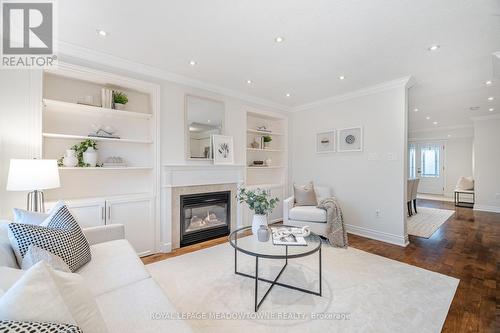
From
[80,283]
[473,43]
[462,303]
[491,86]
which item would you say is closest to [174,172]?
[80,283]

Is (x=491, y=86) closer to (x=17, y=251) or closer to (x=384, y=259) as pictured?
(x=384, y=259)

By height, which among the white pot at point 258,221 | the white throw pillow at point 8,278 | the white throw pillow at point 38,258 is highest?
the white throw pillow at point 8,278

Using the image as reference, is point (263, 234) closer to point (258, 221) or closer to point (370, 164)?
point (258, 221)

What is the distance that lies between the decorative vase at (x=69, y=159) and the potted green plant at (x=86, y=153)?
0.09 m

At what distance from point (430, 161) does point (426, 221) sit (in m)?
4.74

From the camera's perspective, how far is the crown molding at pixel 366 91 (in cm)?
326

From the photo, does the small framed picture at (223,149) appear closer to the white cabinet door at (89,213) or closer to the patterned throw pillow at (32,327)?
the white cabinet door at (89,213)

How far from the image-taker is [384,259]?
2830 mm

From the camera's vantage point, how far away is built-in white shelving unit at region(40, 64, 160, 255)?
2.57 m

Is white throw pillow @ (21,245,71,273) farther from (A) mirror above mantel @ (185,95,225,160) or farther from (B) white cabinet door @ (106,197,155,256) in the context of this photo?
(A) mirror above mantel @ (185,95,225,160)

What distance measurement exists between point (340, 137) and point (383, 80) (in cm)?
113

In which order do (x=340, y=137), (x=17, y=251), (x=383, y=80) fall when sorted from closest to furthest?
(x=17, y=251)
(x=383, y=80)
(x=340, y=137)

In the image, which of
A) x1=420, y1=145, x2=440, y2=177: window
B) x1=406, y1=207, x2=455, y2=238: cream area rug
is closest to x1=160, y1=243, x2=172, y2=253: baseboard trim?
x1=406, y1=207, x2=455, y2=238: cream area rug

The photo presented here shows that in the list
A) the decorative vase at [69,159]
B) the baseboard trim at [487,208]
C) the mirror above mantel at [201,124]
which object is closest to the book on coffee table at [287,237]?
the mirror above mantel at [201,124]
